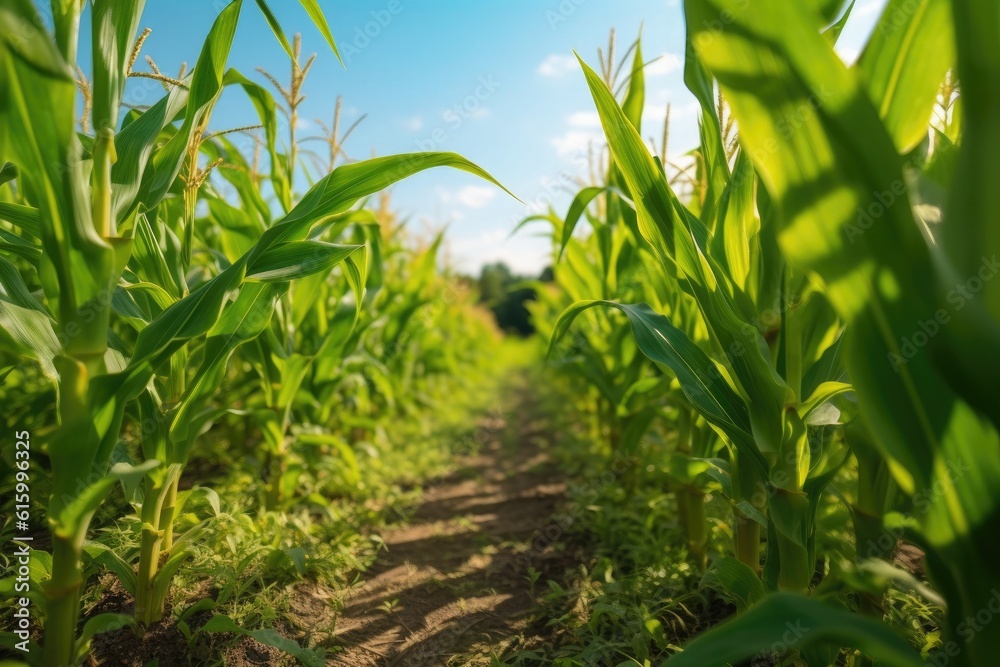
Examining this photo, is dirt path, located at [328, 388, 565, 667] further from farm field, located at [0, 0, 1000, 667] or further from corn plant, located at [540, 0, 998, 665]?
corn plant, located at [540, 0, 998, 665]

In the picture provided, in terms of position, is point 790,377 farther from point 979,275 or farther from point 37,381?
point 37,381

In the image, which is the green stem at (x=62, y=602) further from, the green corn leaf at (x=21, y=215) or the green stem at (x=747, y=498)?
the green stem at (x=747, y=498)

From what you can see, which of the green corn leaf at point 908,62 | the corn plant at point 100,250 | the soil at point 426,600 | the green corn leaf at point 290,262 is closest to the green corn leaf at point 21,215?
the corn plant at point 100,250

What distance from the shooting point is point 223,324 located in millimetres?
1473

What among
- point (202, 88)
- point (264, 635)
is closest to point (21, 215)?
point (202, 88)

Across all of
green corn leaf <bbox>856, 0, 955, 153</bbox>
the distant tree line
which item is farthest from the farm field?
the distant tree line

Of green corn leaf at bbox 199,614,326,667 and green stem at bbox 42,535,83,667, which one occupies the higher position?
green stem at bbox 42,535,83,667

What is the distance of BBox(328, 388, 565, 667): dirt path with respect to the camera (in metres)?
1.78

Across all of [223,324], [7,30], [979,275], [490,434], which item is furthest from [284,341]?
[490,434]

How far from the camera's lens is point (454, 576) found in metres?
2.30

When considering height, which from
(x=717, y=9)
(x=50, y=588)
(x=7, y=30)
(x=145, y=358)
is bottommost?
(x=50, y=588)

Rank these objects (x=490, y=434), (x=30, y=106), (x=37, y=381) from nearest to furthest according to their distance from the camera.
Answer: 1. (x=30, y=106)
2. (x=37, y=381)
3. (x=490, y=434)

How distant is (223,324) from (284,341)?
80cm

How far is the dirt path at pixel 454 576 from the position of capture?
1.78 metres
